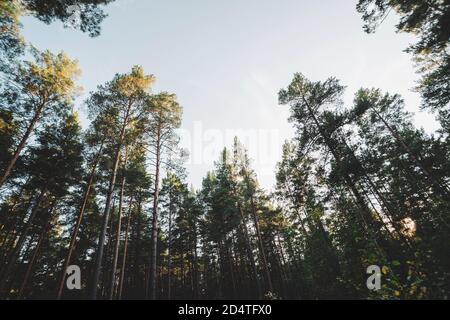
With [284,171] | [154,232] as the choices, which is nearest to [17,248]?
[154,232]

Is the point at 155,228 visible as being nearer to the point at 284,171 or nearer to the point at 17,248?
the point at 17,248

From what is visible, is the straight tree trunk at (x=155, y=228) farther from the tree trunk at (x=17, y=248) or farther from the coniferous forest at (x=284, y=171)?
the tree trunk at (x=17, y=248)

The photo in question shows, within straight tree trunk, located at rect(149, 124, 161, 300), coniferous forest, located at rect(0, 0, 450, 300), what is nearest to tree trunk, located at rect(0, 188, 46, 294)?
coniferous forest, located at rect(0, 0, 450, 300)

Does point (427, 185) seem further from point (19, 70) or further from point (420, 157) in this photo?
point (19, 70)

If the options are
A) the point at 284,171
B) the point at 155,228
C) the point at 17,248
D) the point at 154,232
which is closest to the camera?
the point at 154,232

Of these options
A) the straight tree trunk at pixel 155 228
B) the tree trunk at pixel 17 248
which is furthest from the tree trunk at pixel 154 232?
the tree trunk at pixel 17 248

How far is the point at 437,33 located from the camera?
10055 millimetres

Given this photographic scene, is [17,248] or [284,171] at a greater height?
[284,171]

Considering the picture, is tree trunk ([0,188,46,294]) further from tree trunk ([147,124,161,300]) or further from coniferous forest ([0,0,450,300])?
tree trunk ([147,124,161,300])

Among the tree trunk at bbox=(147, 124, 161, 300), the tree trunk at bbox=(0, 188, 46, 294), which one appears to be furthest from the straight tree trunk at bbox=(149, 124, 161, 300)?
the tree trunk at bbox=(0, 188, 46, 294)

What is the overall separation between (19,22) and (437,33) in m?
19.6

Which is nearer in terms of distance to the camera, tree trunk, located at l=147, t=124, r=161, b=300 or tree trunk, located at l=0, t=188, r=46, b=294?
tree trunk, located at l=147, t=124, r=161, b=300
